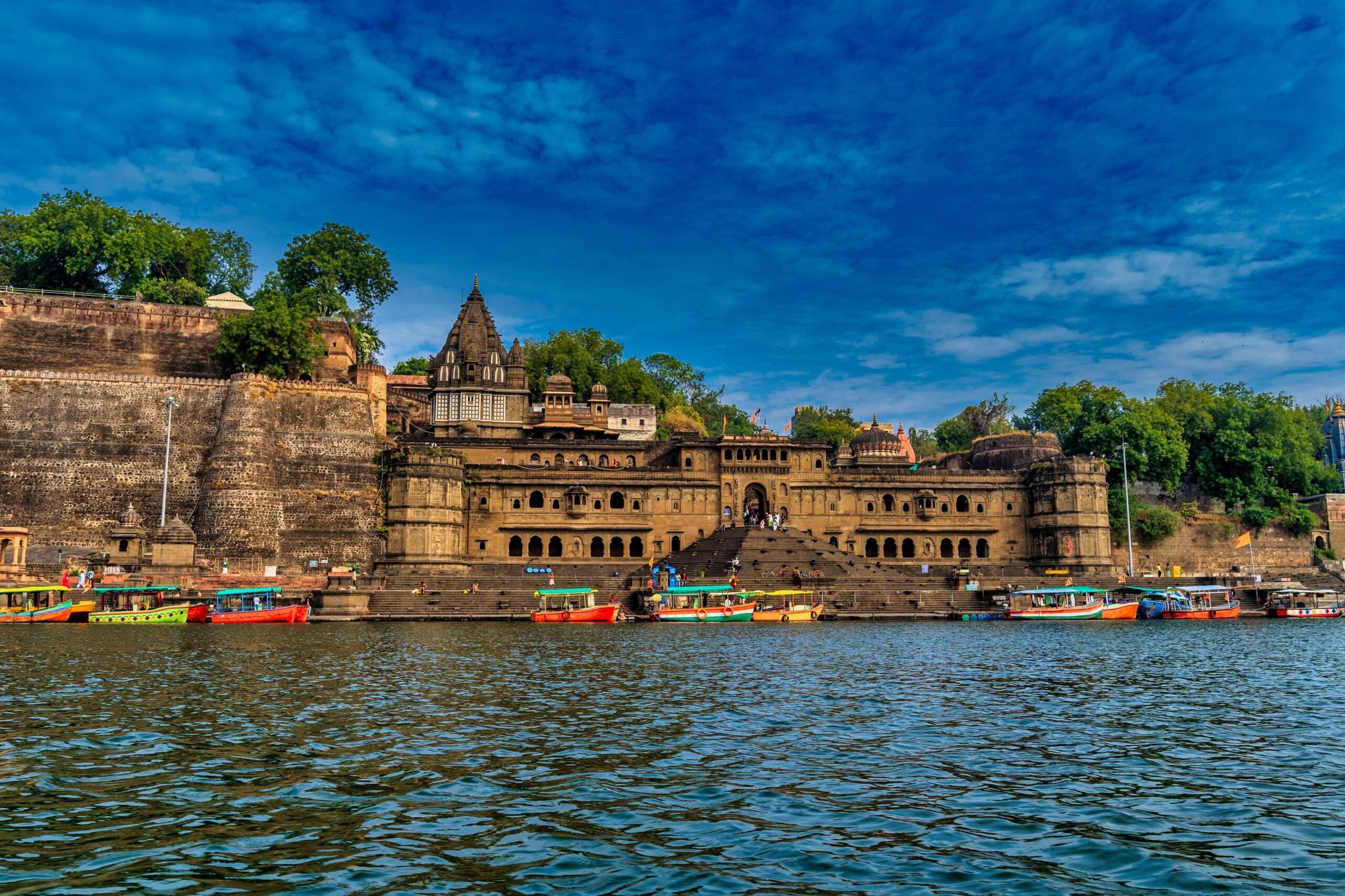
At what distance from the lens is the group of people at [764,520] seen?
6291cm

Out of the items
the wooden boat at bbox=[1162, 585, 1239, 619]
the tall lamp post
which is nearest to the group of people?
the wooden boat at bbox=[1162, 585, 1239, 619]

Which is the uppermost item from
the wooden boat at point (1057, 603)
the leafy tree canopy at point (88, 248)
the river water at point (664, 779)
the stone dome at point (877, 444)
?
the leafy tree canopy at point (88, 248)

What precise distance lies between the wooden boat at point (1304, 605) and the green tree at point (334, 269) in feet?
192

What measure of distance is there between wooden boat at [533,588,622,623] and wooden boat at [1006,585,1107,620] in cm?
2039

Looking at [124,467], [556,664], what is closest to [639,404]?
[124,467]

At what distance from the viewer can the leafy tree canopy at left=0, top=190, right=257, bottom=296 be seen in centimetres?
6550

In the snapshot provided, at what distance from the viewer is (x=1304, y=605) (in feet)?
193

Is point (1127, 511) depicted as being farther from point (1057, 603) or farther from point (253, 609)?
point (253, 609)

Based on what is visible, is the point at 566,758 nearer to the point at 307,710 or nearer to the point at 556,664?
the point at 307,710

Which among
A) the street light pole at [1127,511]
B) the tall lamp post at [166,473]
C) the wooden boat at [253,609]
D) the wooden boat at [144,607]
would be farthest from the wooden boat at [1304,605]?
the tall lamp post at [166,473]

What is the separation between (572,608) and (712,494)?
65.1ft

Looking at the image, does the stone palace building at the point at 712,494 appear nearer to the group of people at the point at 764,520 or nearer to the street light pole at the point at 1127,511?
the group of people at the point at 764,520

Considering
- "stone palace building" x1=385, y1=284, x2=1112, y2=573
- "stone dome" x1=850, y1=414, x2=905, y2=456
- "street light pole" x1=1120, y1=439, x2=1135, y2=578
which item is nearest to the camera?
"stone palace building" x1=385, y1=284, x2=1112, y2=573

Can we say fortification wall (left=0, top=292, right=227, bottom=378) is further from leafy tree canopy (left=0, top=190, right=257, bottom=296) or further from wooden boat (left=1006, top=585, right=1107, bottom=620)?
wooden boat (left=1006, top=585, right=1107, bottom=620)
